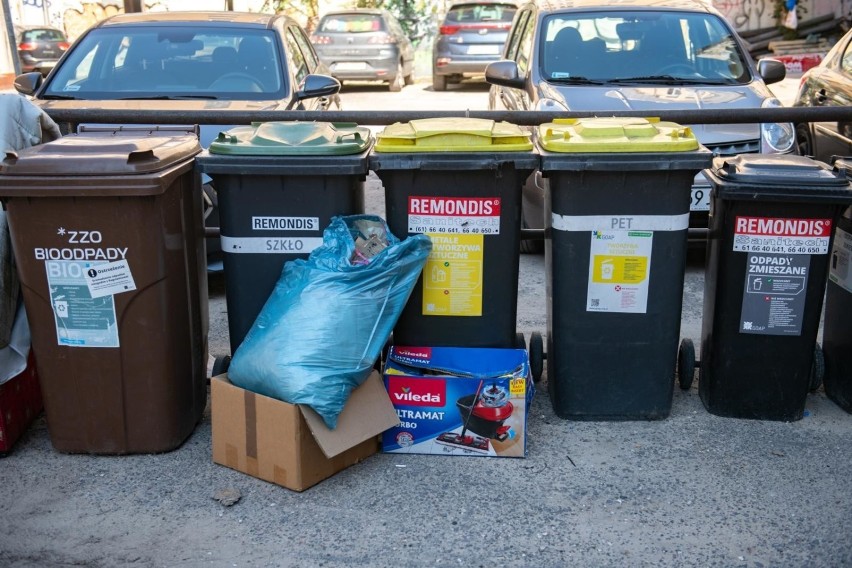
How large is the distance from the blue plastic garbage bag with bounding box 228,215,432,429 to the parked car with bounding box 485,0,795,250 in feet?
8.45

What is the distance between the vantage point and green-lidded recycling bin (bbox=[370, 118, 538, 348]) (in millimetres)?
4012

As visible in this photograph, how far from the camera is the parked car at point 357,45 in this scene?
751 inches

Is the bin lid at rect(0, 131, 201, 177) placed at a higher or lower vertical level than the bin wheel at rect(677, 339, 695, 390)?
higher

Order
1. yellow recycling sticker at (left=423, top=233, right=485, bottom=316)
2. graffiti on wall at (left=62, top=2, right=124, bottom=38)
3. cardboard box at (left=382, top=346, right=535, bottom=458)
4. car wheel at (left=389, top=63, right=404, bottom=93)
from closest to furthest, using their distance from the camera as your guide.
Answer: cardboard box at (left=382, top=346, right=535, bottom=458)
yellow recycling sticker at (left=423, top=233, right=485, bottom=316)
car wheel at (left=389, top=63, right=404, bottom=93)
graffiti on wall at (left=62, top=2, right=124, bottom=38)

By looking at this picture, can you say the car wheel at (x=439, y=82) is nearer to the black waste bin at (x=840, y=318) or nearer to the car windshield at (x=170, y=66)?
the car windshield at (x=170, y=66)

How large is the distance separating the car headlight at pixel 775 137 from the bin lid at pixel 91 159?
4336 mm

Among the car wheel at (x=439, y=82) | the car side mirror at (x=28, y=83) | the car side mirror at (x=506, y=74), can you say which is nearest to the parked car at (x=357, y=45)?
the car wheel at (x=439, y=82)

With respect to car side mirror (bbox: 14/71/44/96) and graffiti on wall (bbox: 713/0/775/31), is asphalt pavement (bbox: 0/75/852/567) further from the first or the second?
graffiti on wall (bbox: 713/0/775/31)

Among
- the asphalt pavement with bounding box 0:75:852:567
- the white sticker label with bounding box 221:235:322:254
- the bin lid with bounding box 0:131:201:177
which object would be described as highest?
the bin lid with bounding box 0:131:201:177

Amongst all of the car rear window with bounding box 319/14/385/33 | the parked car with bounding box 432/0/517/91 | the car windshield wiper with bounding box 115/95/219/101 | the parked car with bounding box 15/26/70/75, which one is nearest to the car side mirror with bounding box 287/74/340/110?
the car windshield wiper with bounding box 115/95/219/101

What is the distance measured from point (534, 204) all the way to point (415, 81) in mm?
16794

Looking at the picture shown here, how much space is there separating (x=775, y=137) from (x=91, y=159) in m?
4.84

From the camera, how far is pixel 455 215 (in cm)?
407

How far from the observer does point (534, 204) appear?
259 inches
